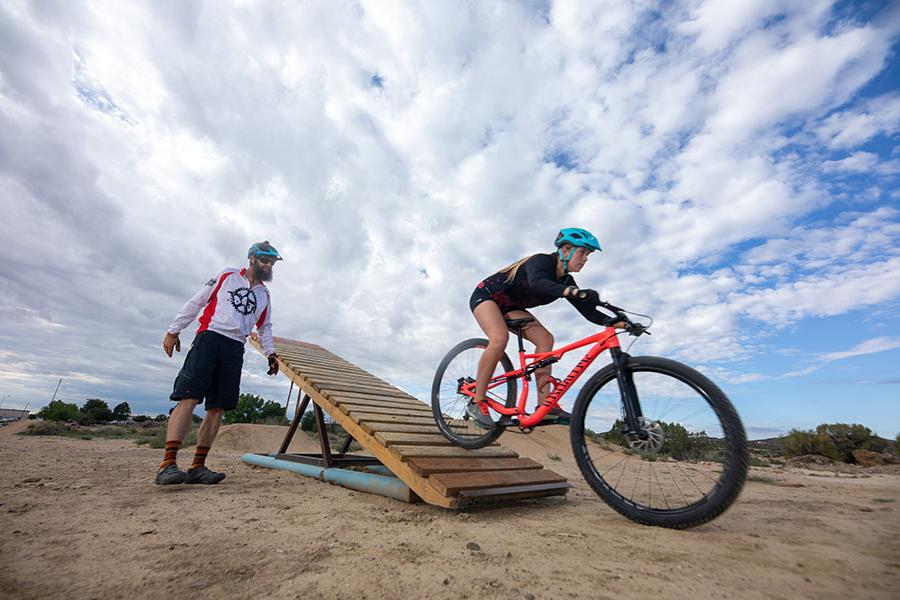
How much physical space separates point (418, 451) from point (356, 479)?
0.97 meters

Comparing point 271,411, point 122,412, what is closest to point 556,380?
point 271,411

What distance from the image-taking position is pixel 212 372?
14.0ft

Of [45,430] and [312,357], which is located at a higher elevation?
[312,357]

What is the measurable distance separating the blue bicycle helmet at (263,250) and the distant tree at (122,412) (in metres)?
36.9

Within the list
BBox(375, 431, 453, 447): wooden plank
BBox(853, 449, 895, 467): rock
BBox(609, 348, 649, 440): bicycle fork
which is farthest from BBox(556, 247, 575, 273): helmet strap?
BBox(853, 449, 895, 467): rock

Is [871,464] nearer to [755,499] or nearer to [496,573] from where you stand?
[755,499]

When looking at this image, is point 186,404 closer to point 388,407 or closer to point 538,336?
point 388,407

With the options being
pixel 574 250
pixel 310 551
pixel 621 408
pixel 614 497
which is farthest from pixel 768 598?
pixel 574 250

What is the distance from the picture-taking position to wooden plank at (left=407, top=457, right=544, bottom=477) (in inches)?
123

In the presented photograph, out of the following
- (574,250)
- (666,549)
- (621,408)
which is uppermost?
(574,250)

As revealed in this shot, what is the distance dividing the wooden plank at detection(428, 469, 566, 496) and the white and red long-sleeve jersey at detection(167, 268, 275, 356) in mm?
2993

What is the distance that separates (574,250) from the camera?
3.67 metres

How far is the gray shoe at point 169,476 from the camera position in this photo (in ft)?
12.7

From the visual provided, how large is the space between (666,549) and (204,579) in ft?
7.29
